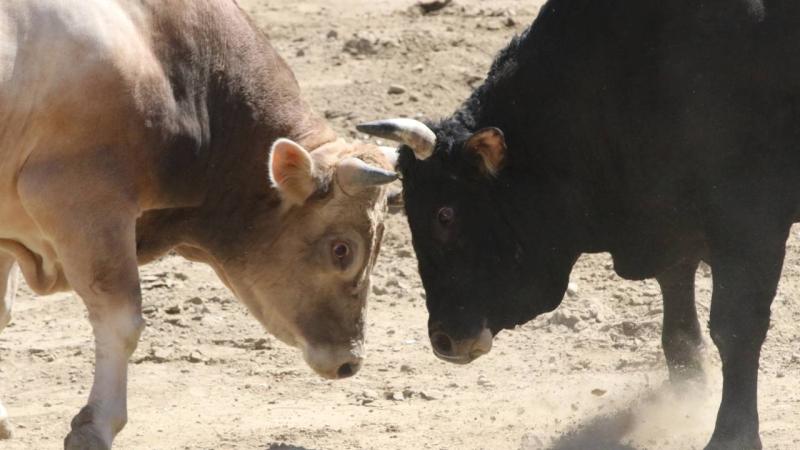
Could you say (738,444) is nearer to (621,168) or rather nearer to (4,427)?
(621,168)

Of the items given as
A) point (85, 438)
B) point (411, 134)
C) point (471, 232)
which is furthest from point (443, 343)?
point (85, 438)

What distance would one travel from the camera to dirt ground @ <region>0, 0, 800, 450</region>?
927 centimetres

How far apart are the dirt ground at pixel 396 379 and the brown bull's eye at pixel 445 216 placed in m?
1.11

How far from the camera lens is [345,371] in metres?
9.18

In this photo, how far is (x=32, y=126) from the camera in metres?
8.36

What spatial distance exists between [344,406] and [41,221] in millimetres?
2187

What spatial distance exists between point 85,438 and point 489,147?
2.20 meters

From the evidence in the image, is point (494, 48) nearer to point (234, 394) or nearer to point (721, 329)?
point (234, 394)

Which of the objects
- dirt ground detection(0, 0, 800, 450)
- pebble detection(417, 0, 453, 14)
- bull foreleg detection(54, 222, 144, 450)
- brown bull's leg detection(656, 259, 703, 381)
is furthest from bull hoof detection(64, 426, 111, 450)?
pebble detection(417, 0, 453, 14)

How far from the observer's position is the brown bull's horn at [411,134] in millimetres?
8594

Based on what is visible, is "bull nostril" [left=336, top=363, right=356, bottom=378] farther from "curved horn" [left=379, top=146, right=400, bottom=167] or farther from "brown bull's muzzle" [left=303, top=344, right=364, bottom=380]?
"curved horn" [left=379, top=146, right=400, bottom=167]

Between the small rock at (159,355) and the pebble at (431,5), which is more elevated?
the pebble at (431,5)

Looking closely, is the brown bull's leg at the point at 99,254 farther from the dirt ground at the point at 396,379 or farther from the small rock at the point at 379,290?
the small rock at the point at 379,290

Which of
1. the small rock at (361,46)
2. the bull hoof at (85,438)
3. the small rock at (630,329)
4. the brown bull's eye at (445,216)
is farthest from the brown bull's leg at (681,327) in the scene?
the small rock at (361,46)
